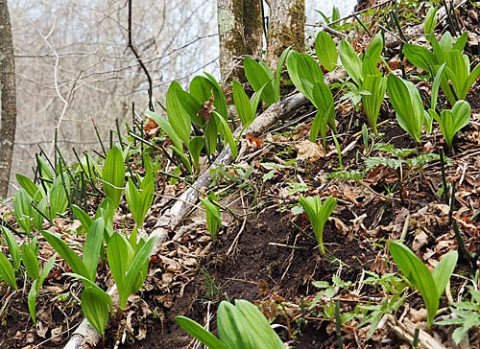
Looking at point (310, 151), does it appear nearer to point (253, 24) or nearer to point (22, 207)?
point (253, 24)

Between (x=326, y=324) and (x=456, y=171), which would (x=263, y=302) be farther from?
(x=456, y=171)

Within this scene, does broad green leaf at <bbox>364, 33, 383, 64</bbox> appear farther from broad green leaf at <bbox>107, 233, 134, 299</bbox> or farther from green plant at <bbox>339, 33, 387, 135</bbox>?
broad green leaf at <bbox>107, 233, 134, 299</bbox>

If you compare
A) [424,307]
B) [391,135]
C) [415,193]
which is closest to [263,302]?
[424,307]

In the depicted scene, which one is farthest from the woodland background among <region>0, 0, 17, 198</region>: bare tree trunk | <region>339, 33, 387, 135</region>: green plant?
<region>339, 33, 387, 135</region>: green plant

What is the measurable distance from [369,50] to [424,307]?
1.42 metres

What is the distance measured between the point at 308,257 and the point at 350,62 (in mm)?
1089

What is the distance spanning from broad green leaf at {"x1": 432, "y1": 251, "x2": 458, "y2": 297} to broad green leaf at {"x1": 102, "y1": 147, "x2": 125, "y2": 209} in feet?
5.18

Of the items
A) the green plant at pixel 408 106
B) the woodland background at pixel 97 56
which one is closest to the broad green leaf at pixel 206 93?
the green plant at pixel 408 106

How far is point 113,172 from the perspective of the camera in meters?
2.64

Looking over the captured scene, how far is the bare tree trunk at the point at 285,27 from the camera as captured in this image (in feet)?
10.6

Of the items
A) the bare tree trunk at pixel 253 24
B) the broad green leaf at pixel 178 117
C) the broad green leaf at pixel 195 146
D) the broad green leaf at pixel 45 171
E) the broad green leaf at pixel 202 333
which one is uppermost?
the bare tree trunk at pixel 253 24

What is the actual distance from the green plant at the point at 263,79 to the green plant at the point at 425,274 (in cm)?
157

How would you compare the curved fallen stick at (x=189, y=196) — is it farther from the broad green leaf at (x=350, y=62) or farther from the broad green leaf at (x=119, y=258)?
the broad green leaf at (x=350, y=62)

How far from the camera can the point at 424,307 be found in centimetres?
160
